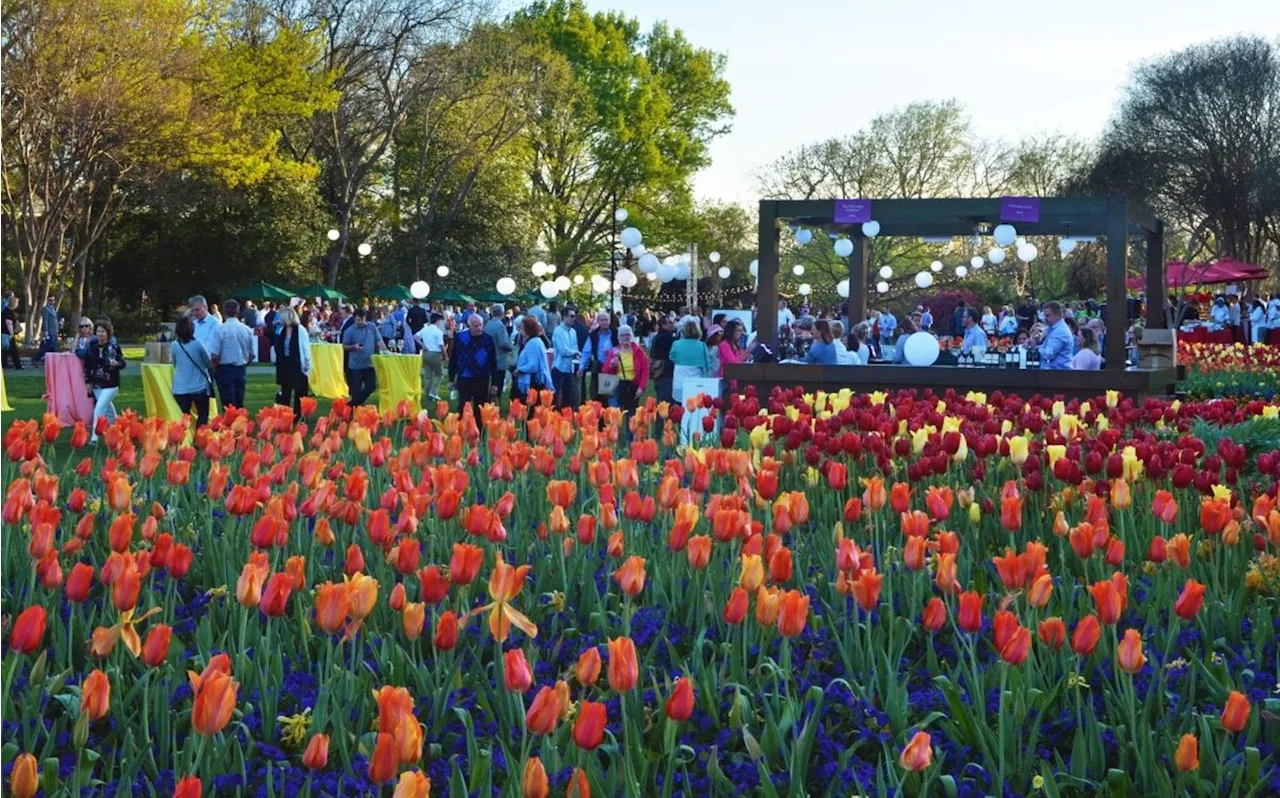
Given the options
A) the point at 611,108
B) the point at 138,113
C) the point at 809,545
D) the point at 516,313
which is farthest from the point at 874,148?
the point at 809,545

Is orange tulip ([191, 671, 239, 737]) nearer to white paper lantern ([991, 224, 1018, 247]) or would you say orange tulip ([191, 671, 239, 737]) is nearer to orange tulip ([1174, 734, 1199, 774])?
orange tulip ([1174, 734, 1199, 774])

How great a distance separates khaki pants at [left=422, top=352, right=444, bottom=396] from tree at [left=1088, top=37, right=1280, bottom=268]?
2564cm

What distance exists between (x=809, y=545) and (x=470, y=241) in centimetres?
4741

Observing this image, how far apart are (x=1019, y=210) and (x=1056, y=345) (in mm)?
2023

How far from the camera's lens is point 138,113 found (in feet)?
100

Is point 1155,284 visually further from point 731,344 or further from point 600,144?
point 600,144

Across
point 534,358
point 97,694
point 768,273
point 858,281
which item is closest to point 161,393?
point 534,358

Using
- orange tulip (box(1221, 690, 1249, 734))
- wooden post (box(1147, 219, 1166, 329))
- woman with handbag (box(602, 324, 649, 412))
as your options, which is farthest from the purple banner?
orange tulip (box(1221, 690, 1249, 734))

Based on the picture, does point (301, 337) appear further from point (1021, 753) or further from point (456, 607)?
point (1021, 753)

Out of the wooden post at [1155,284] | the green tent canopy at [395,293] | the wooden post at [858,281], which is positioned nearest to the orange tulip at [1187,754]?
the wooden post at [1155,284]

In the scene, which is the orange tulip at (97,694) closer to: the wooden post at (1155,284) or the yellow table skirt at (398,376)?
the yellow table skirt at (398,376)

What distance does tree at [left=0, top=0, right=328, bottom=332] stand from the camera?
28.9 metres

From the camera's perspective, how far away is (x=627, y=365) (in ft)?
54.9

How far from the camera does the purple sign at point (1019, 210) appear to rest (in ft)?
57.5
